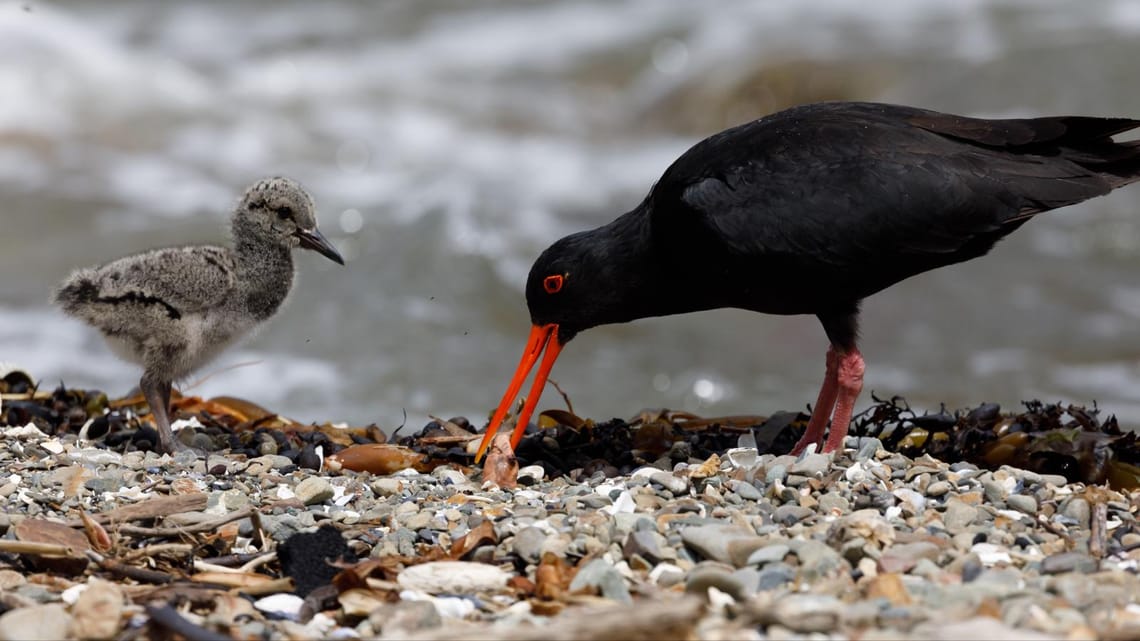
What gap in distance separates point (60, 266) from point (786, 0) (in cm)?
1206

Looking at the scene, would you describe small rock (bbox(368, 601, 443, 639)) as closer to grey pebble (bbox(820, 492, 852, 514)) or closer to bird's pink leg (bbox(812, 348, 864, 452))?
grey pebble (bbox(820, 492, 852, 514))

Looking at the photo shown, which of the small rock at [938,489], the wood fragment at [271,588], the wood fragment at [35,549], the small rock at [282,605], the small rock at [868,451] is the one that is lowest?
the small rock at [282,605]

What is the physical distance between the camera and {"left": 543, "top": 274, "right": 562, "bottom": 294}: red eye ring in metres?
5.54

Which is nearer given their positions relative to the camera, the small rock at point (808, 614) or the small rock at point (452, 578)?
the small rock at point (808, 614)

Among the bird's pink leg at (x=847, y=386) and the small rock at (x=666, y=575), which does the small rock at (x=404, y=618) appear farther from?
the bird's pink leg at (x=847, y=386)

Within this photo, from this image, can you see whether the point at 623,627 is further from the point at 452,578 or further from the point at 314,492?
the point at 314,492

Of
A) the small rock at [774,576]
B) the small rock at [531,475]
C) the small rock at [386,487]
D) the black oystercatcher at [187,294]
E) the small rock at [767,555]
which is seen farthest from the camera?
the black oystercatcher at [187,294]

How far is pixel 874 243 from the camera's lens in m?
5.17

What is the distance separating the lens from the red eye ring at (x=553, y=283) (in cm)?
554

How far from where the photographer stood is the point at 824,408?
222 inches

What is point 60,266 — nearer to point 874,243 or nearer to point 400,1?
point 874,243

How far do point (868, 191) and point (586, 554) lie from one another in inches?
85.7

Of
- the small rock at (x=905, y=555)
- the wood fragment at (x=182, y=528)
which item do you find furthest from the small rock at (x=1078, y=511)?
the wood fragment at (x=182, y=528)

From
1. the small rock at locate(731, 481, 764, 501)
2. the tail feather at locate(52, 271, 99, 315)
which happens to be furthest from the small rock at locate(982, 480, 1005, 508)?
the tail feather at locate(52, 271, 99, 315)
